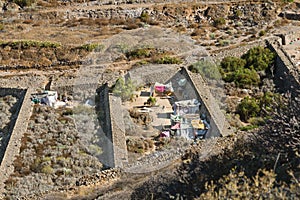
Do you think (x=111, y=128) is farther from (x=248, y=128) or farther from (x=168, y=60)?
(x=168, y=60)

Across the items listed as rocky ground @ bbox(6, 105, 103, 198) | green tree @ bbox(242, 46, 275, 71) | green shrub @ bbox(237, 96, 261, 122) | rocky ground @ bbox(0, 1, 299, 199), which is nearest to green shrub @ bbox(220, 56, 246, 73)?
green tree @ bbox(242, 46, 275, 71)

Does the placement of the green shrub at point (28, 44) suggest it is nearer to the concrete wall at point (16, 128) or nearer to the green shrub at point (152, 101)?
the concrete wall at point (16, 128)

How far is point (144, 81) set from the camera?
73.4 ft

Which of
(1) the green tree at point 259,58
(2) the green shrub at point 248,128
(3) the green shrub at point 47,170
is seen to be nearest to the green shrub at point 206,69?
(1) the green tree at point 259,58

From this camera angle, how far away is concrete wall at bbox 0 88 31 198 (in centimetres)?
1672

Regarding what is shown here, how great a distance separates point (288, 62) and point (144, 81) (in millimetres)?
6330

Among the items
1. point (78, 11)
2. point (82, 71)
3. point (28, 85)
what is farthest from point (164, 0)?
point (28, 85)

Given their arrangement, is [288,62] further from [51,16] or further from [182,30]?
[51,16]

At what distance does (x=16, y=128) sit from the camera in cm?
1909

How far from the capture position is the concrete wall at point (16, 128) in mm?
16719

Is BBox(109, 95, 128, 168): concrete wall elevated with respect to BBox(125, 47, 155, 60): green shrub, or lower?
lower

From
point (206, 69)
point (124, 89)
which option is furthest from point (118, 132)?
point (206, 69)

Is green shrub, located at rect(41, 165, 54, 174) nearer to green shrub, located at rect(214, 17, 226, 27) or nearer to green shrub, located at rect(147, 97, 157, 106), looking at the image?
green shrub, located at rect(147, 97, 157, 106)

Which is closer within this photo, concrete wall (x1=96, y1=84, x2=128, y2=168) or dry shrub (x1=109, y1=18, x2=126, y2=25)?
concrete wall (x1=96, y1=84, x2=128, y2=168)
